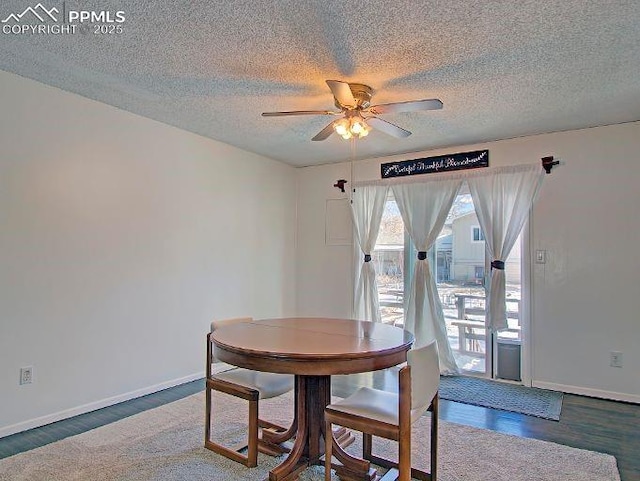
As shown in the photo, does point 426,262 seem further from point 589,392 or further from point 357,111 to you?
point 357,111

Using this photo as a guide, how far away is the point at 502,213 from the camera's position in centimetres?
407

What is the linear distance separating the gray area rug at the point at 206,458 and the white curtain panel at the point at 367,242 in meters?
1.99

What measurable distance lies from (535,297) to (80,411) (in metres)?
4.02

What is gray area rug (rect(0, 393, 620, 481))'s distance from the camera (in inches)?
87.8

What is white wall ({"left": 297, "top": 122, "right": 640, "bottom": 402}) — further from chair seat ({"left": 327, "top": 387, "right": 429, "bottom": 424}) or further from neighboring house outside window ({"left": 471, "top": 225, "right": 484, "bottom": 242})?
chair seat ({"left": 327, "top": 387, "right": 429, "bottom": 424})

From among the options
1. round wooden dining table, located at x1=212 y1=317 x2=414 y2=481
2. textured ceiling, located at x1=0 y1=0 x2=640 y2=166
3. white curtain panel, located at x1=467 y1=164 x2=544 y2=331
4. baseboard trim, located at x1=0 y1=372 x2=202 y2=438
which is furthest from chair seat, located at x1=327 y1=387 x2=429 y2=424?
white curtain panel, located at x1=467 y1=164 x2=544 y2=331

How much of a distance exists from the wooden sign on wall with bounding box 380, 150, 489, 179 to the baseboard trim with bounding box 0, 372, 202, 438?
3.06 meters

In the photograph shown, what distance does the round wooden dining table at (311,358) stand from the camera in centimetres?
196

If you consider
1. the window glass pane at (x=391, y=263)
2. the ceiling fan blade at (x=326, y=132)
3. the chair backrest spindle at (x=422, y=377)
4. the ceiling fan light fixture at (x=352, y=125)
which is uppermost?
the ceiling fan blade at (x=326, y=132)

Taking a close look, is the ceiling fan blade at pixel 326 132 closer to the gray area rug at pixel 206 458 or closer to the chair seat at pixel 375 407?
the chair seat at pixel 375 407

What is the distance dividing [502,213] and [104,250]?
143 inches

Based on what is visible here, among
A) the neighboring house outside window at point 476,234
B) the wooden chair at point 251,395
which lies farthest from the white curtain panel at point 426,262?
the wooden chair at point 251,395

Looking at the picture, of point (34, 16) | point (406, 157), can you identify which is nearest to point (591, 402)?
point (406, 157)

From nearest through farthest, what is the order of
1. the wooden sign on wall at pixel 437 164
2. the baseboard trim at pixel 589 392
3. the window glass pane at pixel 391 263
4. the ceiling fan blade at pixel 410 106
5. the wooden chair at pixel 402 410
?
the wooden chair at pixel 402 410, the ceiling fan blade at pixel 410 106, the baseboard trim at pixel 589 392, the wooden sign on wall at pixel 437 164, the window glass pane at pixel 391 263
